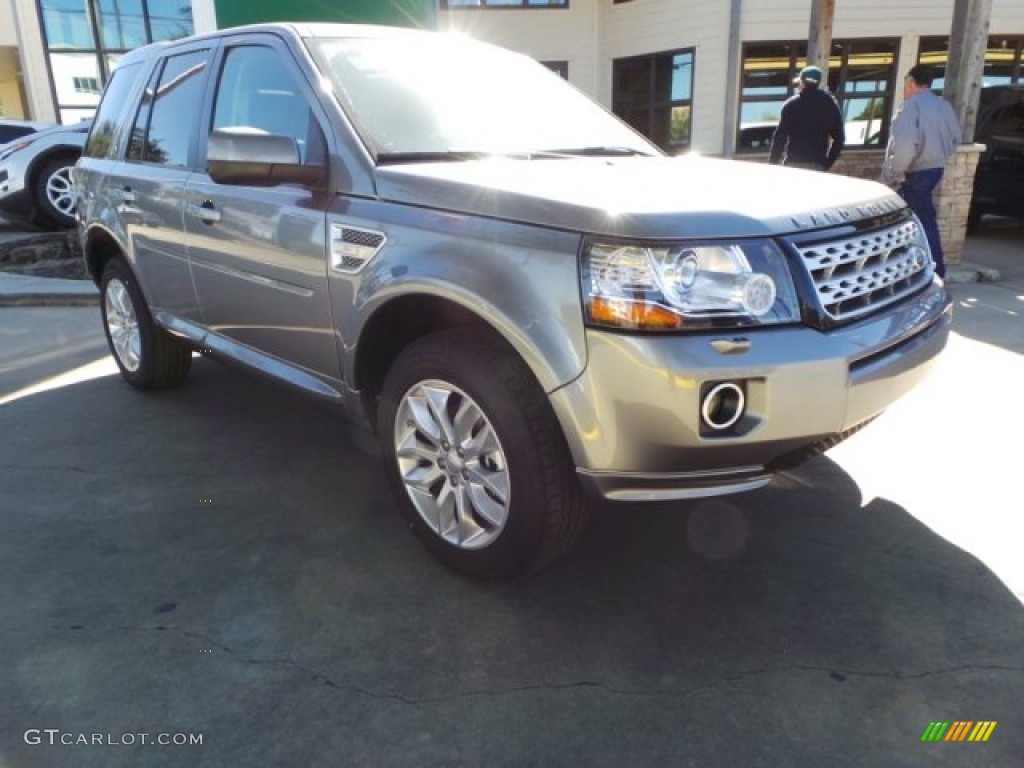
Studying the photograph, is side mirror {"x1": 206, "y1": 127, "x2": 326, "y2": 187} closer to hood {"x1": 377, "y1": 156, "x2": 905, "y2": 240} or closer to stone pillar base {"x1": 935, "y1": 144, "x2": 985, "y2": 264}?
hood {"x1": 377, "y1": 156, "x2": 905, "y2": 240}

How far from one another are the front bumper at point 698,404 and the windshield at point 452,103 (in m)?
1.20

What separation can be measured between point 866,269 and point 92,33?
19475mm

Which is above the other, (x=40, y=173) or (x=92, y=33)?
(x=92, y=33)

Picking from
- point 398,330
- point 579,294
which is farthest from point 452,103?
point 579,294

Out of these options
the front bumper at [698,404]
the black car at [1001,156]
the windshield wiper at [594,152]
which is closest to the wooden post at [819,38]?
the black car at [1001,156]

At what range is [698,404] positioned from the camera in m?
2.13

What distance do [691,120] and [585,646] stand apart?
49.5 ft

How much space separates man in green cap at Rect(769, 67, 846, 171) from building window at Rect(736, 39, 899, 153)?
327 inches

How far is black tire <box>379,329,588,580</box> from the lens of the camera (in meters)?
2.40

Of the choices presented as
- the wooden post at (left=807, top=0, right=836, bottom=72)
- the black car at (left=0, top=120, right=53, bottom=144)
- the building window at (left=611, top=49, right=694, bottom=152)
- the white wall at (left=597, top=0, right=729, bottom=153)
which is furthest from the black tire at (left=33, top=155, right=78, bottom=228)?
the building window at (left=611, top=49, right=694, bottom=152)

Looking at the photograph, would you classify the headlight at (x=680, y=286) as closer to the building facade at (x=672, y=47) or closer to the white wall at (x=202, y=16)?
the building facade at (x=672, y=47)

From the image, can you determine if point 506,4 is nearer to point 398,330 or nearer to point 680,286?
point 398,330

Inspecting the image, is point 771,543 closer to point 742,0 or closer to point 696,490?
point 696,490

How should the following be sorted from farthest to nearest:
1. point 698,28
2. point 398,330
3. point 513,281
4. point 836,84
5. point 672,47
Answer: point 672,47 → point 836,84 → point 698,28 → point 398,330 → point 513,281
